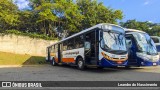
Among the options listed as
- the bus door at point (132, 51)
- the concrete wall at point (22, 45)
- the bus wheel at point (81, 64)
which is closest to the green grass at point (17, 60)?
the concrete wall at point (22, 45)

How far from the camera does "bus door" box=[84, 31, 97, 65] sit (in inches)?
612

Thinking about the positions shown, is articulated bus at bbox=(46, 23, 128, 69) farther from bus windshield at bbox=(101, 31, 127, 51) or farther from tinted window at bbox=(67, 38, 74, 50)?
tinted window at bbox=(67, 38, 74, 50)

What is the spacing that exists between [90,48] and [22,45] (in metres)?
23.4

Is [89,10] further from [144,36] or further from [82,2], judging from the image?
[144,36]

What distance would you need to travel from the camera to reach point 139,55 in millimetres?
17203

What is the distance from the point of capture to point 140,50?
17.3 meters

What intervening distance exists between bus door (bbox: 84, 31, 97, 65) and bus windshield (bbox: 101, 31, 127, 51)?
0.77 meters

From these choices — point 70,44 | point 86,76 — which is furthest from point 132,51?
point 86,76

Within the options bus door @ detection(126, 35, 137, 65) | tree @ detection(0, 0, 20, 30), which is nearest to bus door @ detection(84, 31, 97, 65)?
bus door @ detection(126, 35, 137, 65)

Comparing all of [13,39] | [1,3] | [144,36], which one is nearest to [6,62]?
[13,39]

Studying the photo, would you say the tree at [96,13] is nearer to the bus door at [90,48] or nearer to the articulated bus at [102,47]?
the articulated bus at [102,47]

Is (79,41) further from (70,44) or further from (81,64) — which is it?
(70,44)

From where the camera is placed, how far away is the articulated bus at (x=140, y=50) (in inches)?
669

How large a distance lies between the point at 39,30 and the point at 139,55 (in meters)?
27.7
